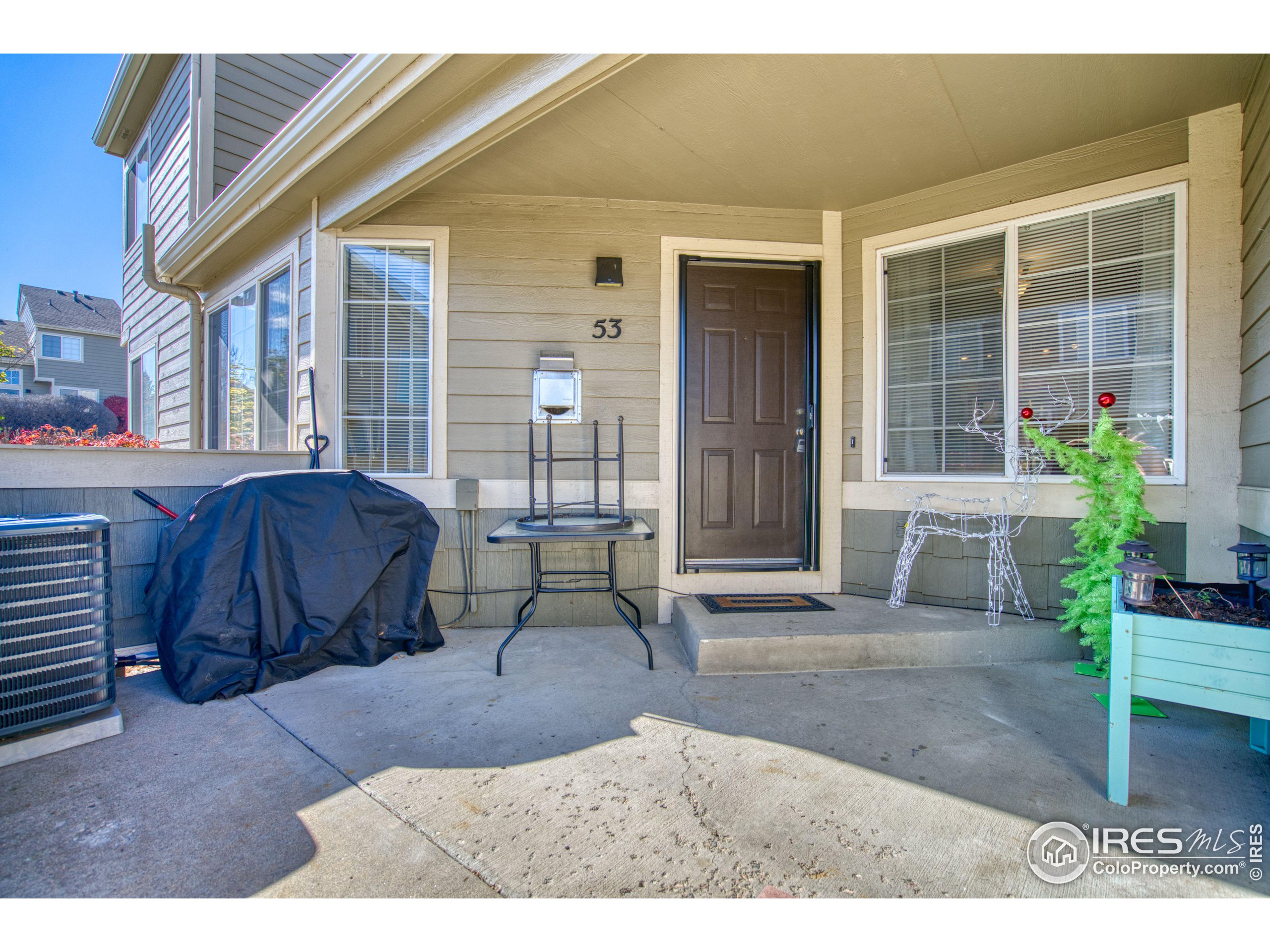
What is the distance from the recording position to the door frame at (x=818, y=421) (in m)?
3.28

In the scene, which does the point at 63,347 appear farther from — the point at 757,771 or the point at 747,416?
the point at 757,771

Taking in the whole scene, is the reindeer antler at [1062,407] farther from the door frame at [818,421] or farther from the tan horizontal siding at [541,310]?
the tan horizontal siding at [541,310]

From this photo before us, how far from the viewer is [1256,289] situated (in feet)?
7.15

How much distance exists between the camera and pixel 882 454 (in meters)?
3.25

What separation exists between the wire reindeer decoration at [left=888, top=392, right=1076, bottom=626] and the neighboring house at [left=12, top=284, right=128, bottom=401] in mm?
18823

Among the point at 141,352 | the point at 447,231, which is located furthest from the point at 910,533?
the point at 141,352

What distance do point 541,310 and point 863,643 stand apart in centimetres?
240

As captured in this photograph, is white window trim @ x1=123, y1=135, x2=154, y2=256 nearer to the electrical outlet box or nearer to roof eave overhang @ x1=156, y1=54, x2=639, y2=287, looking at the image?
roof eave overhang @ x1=156, y1=54, x2=639, y2=287

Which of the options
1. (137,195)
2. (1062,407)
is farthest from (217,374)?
(1062,407)

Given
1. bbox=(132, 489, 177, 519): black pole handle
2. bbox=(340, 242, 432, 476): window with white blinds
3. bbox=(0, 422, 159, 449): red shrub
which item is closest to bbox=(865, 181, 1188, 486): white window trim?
bbox=(340, 242, 432, 476): window with white blinds

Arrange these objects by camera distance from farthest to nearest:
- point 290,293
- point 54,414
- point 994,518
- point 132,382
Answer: point 54,414
point 132,382
point 290,293
point 994,518

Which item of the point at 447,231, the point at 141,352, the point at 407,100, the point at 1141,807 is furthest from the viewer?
the point at 141,352
